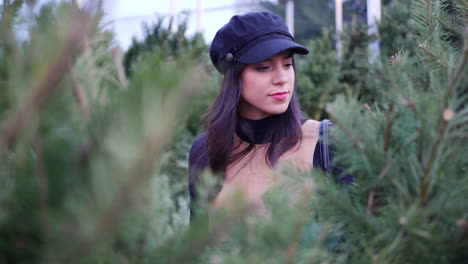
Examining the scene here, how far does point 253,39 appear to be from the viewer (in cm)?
257

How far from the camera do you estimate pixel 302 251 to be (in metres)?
0.77

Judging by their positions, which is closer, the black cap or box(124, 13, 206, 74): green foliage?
the black cap

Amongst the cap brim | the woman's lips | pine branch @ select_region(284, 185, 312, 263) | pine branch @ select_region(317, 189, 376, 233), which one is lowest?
pine branch @ select_region(317, 189, 376, 233)

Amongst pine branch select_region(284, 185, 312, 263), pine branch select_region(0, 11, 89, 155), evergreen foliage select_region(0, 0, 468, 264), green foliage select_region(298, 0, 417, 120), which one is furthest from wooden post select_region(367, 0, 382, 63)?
pine branch select_region(0, 11, 89, 155)

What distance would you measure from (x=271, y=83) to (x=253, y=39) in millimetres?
266

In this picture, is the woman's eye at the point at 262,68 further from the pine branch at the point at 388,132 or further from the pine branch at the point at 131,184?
the pine branch at the point at 131,184

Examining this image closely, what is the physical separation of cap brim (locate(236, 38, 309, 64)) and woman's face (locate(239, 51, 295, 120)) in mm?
69

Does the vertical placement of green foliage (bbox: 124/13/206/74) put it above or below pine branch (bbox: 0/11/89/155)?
above

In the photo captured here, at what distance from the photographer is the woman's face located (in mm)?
2531

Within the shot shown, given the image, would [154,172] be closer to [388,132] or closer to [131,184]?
[131,184]

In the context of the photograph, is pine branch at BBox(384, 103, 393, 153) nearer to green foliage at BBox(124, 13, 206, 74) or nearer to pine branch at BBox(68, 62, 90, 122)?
pine branch at BBox(68, 62, 90, 122)

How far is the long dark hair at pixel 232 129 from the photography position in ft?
8.39

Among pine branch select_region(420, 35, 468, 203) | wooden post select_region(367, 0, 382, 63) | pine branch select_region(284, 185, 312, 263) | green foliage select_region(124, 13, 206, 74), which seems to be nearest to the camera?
pine branch select_region(284, 185, 312, 263)

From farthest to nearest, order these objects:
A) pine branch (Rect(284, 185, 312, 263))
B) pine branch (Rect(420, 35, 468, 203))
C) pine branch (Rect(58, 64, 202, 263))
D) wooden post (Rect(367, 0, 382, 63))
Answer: wooden post (Rect(367, 0, 382, 63))
pine branch (Rect(420, 35, 468, 203))
pine branch (Rect(284, 185, 312, 263))
pine branch (Rect(58, 64, 202, 263))
